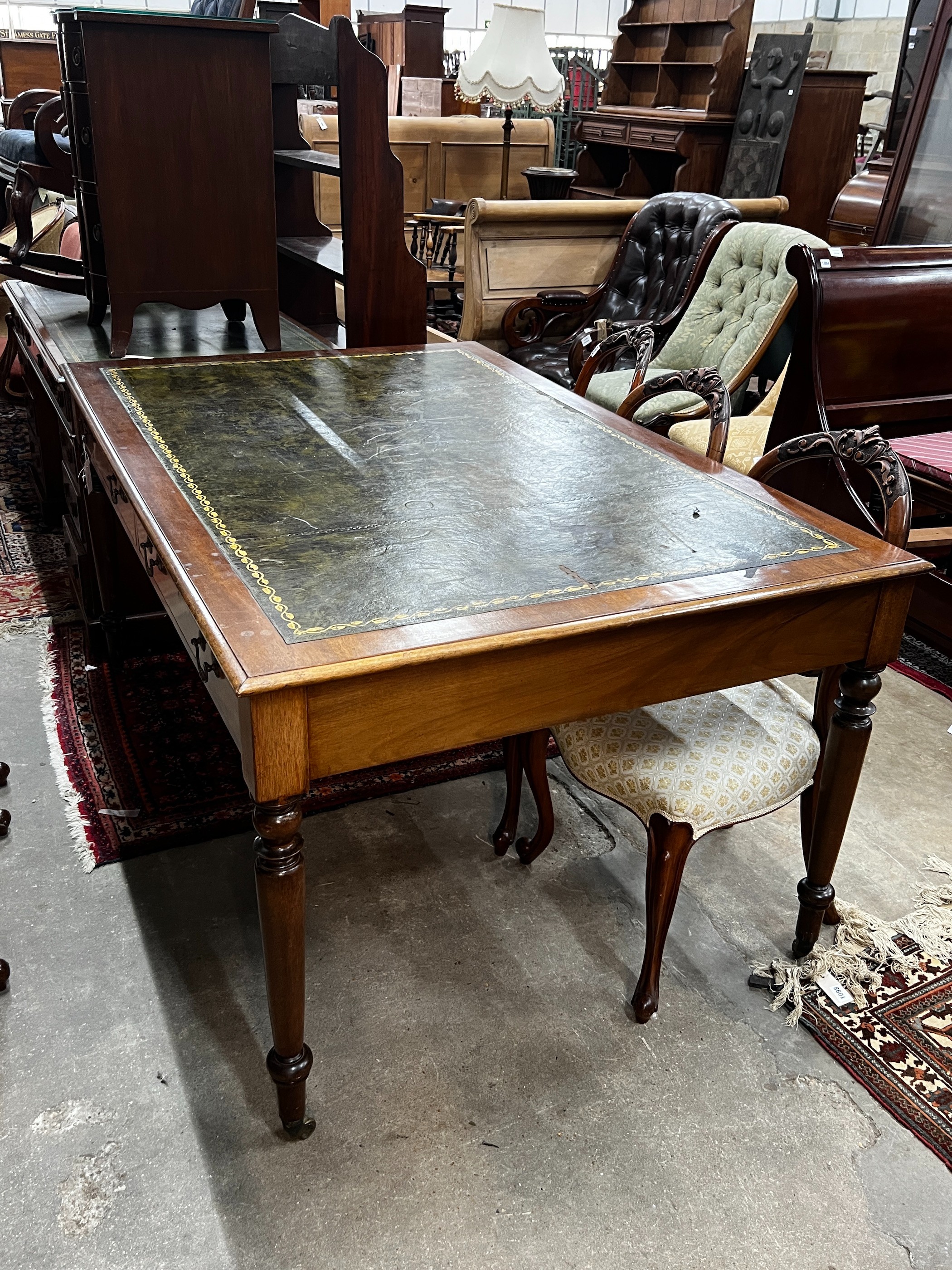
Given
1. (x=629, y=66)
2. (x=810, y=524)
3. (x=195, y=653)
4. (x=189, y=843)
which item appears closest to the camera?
(x=195, y=653)

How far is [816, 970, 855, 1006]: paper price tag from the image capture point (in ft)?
5.93

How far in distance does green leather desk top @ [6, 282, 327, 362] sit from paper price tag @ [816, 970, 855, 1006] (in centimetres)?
208

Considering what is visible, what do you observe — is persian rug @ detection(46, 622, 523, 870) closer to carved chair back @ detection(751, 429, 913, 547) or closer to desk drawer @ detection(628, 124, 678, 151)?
carved chair back @ detection(751, 429, 913, 547)

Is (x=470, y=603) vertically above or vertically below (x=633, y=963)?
above

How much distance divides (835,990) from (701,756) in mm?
541

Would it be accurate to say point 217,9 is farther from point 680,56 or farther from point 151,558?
point 680,56

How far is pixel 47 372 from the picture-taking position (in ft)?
9.58

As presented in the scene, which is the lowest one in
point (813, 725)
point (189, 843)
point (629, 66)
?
point (189, 843)

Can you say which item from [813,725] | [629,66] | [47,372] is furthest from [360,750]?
[629,66]

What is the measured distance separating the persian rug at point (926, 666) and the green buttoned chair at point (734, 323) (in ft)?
3.53

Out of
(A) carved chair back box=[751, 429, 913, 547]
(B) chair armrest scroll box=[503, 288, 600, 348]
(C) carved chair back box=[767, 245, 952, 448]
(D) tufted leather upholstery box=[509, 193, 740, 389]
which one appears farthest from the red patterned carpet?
(B) chair armrest scroll box=[503, 288, 600, 348]

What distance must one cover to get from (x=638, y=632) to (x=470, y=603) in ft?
0.75

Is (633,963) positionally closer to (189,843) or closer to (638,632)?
(638,632)

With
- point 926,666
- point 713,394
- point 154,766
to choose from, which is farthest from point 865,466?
point 154,766
